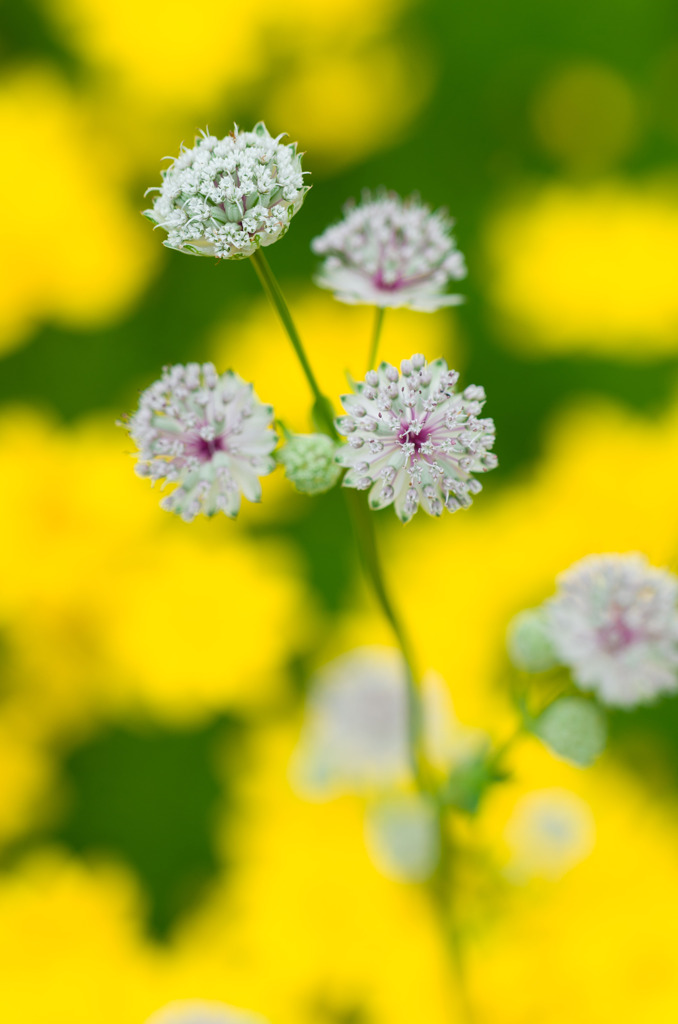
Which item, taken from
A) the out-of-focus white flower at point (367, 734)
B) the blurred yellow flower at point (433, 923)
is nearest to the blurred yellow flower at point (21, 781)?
the blurred yellow flower at point (433, 923)

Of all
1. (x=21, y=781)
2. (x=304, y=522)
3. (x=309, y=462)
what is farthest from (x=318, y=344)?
(x=309, y=462)

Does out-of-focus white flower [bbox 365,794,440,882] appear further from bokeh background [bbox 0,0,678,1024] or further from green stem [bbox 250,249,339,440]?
green stem [bbox 250,249,339,440]

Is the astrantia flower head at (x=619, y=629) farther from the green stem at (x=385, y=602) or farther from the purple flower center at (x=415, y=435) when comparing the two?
the purple flower center at (x=415, y=435)

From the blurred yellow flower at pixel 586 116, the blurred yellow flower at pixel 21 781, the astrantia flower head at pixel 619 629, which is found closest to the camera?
the astrantia flower head at pixel 619 629

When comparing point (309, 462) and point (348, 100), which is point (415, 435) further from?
point (348, 100)

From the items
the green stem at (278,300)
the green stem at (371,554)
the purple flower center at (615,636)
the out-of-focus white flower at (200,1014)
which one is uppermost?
the green stem at (278,300)

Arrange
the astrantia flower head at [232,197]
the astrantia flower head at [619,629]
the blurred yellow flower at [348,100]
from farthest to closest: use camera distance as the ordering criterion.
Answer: the blurred yellow flower at [348,100] → the astrantia flower head at [619,629] → the astrantia flower head at [232,197]

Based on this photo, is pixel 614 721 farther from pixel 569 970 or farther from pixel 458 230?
pixel 458 230

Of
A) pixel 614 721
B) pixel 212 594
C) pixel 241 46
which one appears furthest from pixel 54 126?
pixel 614 721
